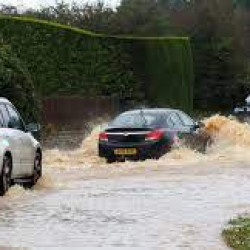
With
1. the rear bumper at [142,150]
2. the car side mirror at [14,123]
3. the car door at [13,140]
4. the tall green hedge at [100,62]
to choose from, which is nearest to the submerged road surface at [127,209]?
the car door at [13,140]

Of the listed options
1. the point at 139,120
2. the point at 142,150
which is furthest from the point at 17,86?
the point at 142,150

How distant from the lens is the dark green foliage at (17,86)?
26312 mm

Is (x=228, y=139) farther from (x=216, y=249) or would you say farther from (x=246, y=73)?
(x=246, y=73)

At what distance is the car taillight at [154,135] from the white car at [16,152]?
5.31m

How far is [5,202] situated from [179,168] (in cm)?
749

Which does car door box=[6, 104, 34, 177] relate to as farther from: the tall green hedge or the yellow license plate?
the tall green hedge

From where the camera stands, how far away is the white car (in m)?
15.0

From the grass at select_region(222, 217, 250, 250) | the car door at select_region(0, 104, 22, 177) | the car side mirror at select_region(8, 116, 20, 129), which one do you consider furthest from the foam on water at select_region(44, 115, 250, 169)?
the grass at select_region(222, 217, 250, 250)

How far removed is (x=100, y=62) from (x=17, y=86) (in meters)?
11.3

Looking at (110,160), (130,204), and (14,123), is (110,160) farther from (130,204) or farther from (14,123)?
(130,204)

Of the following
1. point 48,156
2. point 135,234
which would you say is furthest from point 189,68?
point 135,234

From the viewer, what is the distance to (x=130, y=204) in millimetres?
14070

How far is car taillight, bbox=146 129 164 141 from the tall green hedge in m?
11.5

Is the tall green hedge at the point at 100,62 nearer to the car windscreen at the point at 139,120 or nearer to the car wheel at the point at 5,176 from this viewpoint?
the car windscreen at the point at 139,120
